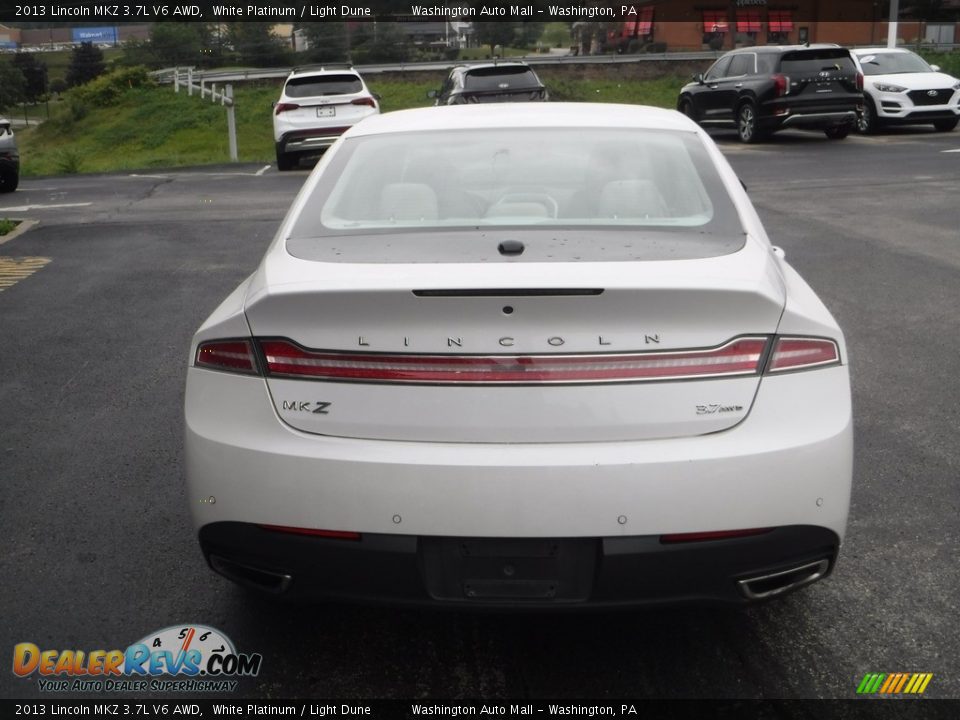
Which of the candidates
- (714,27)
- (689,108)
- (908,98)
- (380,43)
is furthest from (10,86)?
A: (908,98)

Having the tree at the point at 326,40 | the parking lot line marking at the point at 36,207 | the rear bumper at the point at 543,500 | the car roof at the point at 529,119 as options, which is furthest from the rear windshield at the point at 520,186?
the tree at the point at 326,40

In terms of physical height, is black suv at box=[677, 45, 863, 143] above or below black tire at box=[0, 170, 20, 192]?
above

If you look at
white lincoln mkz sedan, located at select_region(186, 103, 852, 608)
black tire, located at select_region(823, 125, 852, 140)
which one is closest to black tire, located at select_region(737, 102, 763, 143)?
black tire, located at select_region(823, 125, 852, 140)

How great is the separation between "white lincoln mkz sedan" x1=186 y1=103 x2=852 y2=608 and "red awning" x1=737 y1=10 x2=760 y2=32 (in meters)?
59.7

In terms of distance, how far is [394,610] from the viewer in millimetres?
3373

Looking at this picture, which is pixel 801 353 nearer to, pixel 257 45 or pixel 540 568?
pixel 540 568

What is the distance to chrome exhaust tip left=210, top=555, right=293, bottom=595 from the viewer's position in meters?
3.10

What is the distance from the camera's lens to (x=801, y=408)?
2.99 metres

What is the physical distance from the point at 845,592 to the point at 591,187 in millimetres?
1552

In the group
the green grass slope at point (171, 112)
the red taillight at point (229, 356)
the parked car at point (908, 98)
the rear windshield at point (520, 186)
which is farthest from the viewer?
the green grass slope at point (171, 112)

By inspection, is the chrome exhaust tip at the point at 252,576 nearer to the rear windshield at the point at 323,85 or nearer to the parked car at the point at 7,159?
the parked car at the point at 7,159

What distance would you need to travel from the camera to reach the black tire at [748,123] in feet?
72.5

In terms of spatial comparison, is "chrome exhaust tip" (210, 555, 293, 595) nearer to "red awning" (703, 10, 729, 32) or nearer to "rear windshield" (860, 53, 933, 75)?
"rear windshield" (860, 53, 933, 75)

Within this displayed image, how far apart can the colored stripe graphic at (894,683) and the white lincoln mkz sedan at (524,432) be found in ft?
1.10
